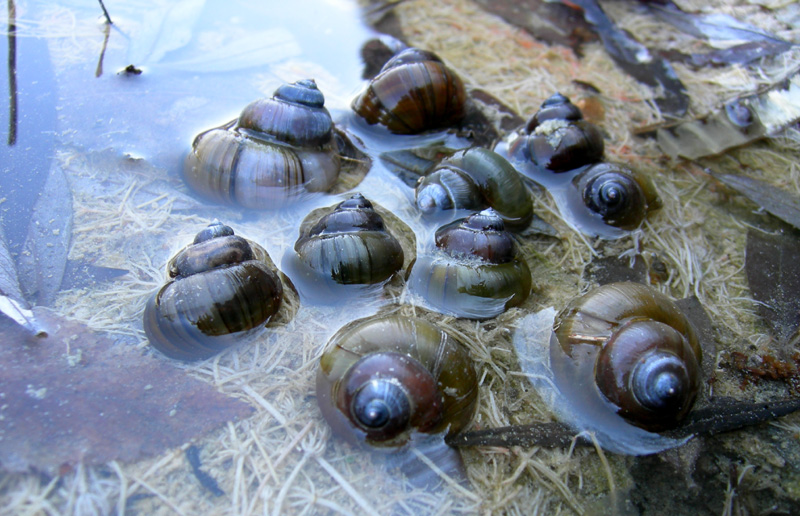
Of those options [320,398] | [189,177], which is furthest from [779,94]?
[189,177]

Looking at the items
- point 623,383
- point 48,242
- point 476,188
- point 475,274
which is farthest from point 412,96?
point 48,242

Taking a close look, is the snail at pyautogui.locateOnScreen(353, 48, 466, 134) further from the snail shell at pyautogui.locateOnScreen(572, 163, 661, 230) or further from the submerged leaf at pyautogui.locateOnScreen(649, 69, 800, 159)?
the submerged leaf at pyautogui.locateOnScreen(649, 69, 800, 159)

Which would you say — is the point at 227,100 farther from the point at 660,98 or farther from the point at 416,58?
the point at 660,98

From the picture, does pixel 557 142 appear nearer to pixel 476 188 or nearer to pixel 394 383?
pixel 476 188

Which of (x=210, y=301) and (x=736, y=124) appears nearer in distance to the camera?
(x=210, y=301)

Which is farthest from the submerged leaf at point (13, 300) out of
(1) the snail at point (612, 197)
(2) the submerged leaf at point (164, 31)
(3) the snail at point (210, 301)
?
(1) the snail at point (612, 197)

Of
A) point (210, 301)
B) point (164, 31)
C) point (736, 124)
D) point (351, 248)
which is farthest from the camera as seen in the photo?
point (164, 31)
